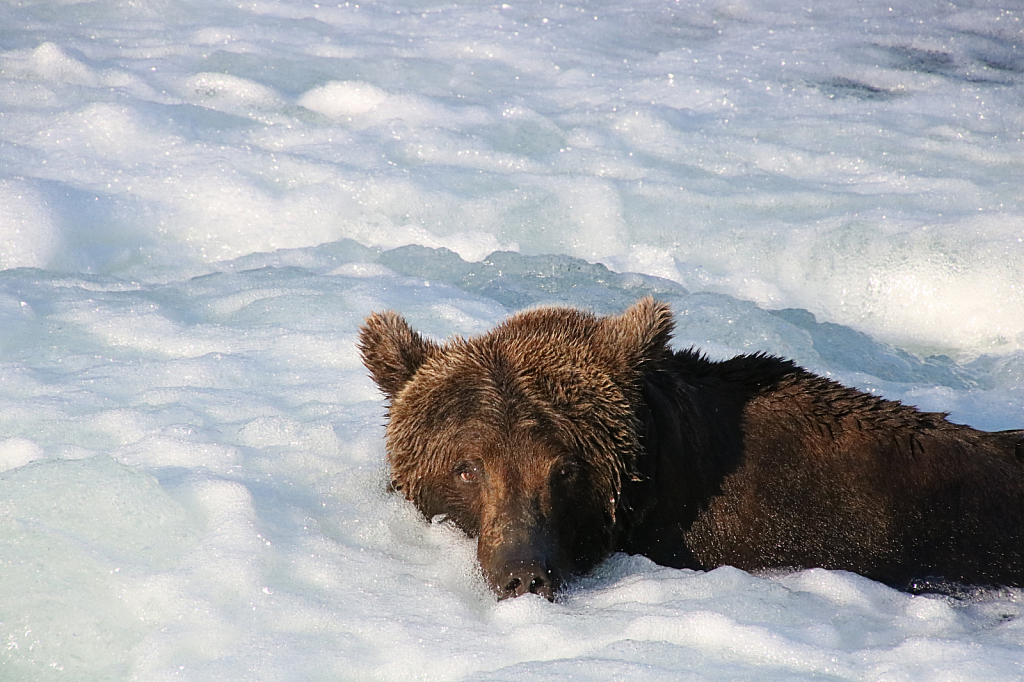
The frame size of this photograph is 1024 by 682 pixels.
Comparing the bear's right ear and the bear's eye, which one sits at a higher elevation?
the bear's right ear

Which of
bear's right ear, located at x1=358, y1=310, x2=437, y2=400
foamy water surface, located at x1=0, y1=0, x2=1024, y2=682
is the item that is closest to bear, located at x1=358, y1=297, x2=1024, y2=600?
bear's right ear, located at x1=358, y1=310, x2=437, y2=400

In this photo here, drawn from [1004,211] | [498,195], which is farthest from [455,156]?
[1004,211]

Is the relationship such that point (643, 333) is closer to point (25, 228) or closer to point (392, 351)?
point (392, 351)

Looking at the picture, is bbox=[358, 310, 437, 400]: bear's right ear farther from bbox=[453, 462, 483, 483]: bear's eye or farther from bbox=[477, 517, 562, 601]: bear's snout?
bbox=[477, 517, 562, 601]: bear's snout

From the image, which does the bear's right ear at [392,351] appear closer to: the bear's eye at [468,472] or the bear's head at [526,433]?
the bear's head at [526,433]

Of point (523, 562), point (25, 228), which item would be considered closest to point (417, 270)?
point (25, 228)

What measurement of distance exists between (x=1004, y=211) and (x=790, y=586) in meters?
5.89

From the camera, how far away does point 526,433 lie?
4.58m

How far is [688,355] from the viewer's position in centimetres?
552

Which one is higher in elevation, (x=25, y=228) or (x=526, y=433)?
(x=526, y=433)

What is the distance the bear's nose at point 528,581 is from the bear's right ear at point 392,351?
106 centimetres

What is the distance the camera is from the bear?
4617 mm

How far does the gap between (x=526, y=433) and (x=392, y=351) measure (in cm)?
78

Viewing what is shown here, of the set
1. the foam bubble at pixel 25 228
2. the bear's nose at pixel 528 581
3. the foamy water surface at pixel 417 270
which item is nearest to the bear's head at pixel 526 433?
the bear's nose at pixel 528 581
